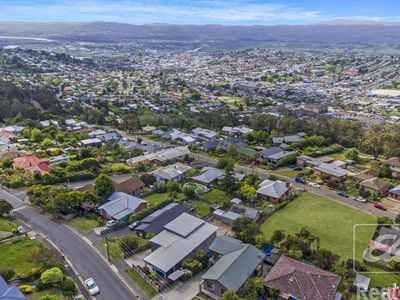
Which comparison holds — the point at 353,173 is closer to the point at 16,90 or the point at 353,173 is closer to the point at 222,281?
the point at 222,281

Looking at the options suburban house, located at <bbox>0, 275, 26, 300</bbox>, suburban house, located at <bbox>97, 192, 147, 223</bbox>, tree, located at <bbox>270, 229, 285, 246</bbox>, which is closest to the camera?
suburban house, located at <bbox>0, 275, 26, 300</bbox>

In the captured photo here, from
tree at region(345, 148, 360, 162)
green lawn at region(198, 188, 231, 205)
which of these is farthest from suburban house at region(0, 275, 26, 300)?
tree at region(345, 148, 360, 162)

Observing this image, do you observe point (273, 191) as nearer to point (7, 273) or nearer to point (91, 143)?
point (7, 273)

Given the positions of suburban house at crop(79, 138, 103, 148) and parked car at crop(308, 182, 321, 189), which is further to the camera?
suburban house at crop(79, 138, 103, 148)

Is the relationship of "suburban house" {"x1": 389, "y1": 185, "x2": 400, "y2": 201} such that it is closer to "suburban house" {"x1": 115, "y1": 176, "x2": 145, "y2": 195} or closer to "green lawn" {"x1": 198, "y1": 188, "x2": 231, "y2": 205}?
"green lawn" {"x1": 198, "y1": 188, "x2": 231, "y2": 205}

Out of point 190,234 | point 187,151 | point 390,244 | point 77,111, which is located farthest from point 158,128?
point 390,244

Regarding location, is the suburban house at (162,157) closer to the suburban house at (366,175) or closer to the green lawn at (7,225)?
the green lawn at (7,225)

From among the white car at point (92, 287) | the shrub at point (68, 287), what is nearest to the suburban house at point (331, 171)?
the white car at point (92, 287)
